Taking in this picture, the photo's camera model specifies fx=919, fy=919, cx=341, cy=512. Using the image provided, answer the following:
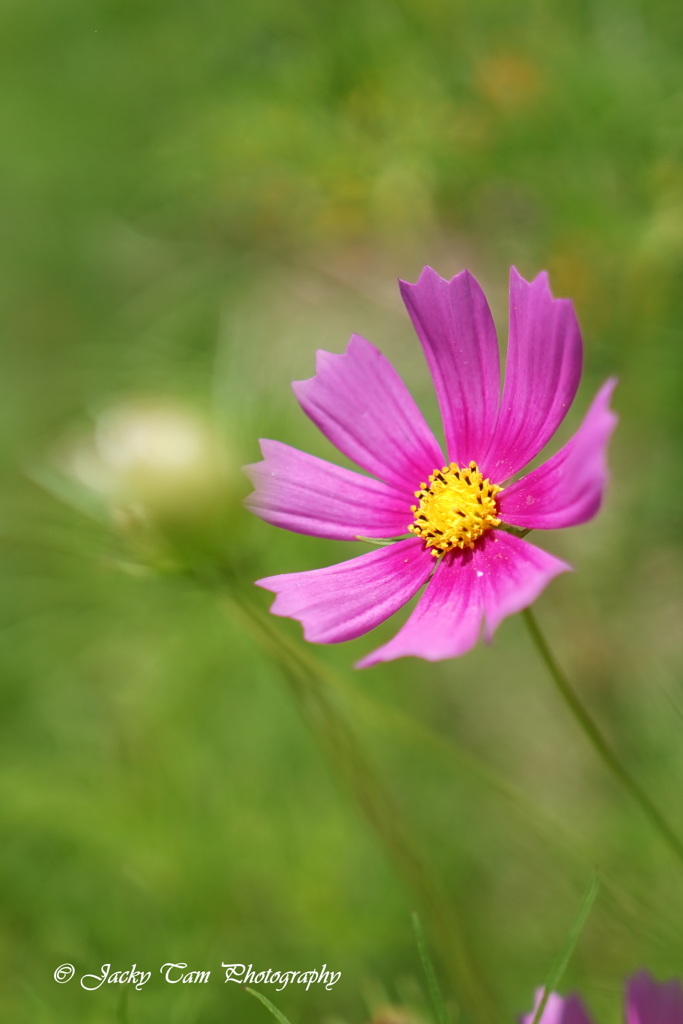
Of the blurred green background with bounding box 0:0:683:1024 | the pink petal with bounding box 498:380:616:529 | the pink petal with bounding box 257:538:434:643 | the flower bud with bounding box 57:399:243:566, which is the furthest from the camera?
the blurred green background with bounding box 0:0:683:1024

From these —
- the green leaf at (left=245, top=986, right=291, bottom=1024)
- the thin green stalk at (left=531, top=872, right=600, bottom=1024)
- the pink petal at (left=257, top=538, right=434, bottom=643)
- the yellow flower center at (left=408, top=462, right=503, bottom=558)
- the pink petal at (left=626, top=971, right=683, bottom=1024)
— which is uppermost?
the yellow flower center at (left=408, top=462, right=503, bottom=558)

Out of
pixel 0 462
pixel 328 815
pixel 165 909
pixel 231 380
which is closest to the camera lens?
pixel 231 380

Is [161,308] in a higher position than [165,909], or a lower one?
higher

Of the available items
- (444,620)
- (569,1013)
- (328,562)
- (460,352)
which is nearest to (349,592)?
(444,620)

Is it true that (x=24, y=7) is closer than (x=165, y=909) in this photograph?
No

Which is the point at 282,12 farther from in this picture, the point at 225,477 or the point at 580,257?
the point at 225,477

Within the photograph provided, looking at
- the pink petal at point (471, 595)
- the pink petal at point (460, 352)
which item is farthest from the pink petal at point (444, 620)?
the pink petal at point (460, 352)

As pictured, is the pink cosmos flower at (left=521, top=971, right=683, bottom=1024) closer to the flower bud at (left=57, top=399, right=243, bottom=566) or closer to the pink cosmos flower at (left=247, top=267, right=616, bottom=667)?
the pink cosmos flower at (left=247, top=267, right=616, bottom=667)

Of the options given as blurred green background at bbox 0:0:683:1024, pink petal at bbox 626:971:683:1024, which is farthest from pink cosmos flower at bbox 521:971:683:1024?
blurred green background at bbox 0:0:683:1024

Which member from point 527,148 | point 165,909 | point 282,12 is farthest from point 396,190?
point 165,909
